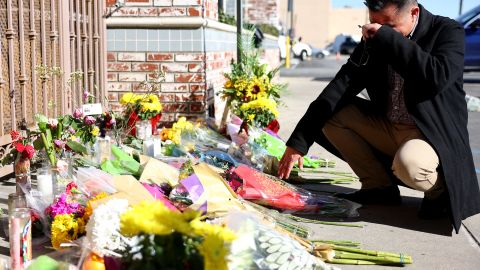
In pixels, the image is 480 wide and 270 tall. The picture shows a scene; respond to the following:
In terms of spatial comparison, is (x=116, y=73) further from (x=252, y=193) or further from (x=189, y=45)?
(x=252, y=193)

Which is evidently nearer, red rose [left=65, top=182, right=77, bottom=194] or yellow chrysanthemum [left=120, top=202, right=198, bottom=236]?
yellow chrysanthemum [left=120, top=202, right=198, bottom=236]

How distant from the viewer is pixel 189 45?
6617 millimetres

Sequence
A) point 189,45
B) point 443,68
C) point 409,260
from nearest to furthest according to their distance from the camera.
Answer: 1. point 409,260
2. point 443,68
3. point 189,45

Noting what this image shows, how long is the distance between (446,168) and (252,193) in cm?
122

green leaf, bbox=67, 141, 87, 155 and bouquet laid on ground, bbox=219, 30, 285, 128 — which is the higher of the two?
bouquet laid on ground, bbox=219, 30, 285, 128

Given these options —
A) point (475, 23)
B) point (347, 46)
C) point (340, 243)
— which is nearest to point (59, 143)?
point (340, 243)

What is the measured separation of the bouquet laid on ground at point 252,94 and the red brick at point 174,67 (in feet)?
1.43

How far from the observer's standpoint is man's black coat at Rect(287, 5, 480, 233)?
395 centimetres

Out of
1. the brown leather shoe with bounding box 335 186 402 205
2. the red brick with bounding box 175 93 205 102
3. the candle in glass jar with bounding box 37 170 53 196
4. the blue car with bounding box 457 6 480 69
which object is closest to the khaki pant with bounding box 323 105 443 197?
the brown leather shoe with bounding box 335 186 402 205

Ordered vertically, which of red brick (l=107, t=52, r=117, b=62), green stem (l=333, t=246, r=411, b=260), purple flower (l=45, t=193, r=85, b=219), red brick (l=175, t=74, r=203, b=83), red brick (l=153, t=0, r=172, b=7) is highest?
red brick (l=153, t=0, r=172, b=7)

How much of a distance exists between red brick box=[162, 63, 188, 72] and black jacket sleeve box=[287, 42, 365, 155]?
2.32 m

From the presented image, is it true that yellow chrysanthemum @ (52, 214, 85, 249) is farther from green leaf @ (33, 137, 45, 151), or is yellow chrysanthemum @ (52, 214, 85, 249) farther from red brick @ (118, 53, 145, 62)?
red brick @ (118, 53, 145, 62)

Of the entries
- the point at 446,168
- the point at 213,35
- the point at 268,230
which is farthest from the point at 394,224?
the point at 213,35

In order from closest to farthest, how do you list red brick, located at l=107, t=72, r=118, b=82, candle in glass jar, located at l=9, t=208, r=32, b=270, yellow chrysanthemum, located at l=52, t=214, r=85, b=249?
candle in glass jar, located at l=9, t=208, r=32, b=270 < yellow chrysanthemum, located at l=52, t=214, r=85, b=249 < red brick, located at l=107, t=72, r=118, b=82
